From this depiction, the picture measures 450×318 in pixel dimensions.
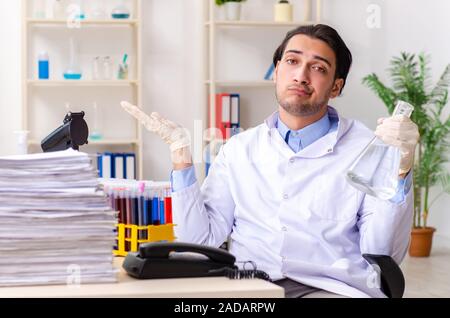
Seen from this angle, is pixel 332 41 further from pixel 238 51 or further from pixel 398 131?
pixel 238 51

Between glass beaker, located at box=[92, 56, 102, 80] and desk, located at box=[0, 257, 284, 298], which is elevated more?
glass beaker, located at box=[92, 56, 102, 80]

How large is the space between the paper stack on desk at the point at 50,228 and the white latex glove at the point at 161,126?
0.44 metres

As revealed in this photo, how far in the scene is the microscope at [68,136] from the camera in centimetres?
180

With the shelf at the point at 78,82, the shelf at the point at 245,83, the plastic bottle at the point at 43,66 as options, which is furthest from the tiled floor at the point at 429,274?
the plastic bottle at the point at 43,66

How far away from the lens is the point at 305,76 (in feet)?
7.43

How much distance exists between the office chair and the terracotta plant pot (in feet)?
11.4

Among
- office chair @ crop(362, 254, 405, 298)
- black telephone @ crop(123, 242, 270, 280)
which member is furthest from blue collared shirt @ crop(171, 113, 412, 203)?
black telephone @ crop(123, 242, 270, 280)

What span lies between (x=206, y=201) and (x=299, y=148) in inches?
11.7

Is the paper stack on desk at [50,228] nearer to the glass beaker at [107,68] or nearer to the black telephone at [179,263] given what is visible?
the black telephone at [179,263]

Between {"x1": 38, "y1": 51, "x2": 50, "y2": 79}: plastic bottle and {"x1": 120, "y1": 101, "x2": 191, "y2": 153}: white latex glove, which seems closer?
{"x1": 120, "y1": 101, "x2": 191, "y2": 153}: white latex glove

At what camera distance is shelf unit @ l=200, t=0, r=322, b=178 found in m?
5.39

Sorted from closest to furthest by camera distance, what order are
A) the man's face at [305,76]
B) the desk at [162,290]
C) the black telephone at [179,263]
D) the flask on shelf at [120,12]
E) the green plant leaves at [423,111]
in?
1. the desk at [162,290]
2. the black telephone at [179,263]
3. the man's face at [305,76]
4. the flask on shelf at [120,12]
5. the green plant leaves at [423,111]

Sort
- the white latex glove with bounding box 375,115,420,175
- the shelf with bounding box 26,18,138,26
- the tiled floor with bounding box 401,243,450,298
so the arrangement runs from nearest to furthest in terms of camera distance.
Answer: the white latex glove with bounding box 375,115,420,175 < the tiled floor with bounding box 401,243,450,298 < the shelf with bounding box 26,18,138,26

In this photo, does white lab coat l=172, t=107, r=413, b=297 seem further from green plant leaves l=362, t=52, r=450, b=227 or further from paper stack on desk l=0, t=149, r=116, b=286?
green plant leaves l=362, t=52, r=450, b=227
